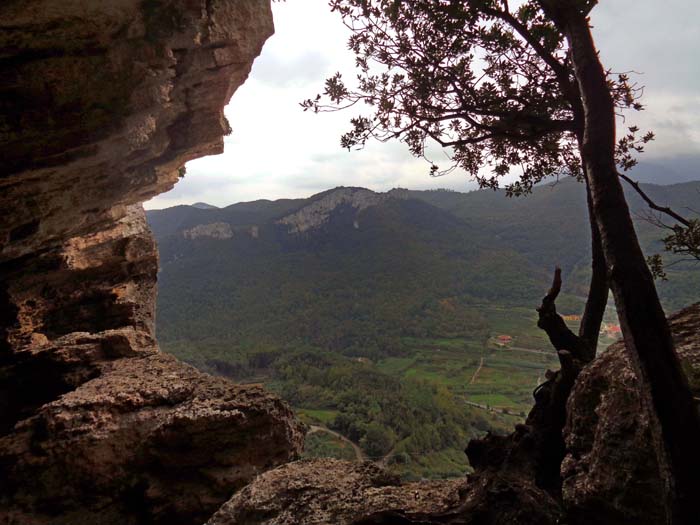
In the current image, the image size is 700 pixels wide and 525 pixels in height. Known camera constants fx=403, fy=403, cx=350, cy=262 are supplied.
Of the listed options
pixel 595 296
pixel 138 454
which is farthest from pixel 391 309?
pixel 138 454

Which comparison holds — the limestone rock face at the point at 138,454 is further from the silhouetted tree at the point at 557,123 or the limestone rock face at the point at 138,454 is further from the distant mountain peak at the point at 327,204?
the distant mountain peak at the point at 327,204

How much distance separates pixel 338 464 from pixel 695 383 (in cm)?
439

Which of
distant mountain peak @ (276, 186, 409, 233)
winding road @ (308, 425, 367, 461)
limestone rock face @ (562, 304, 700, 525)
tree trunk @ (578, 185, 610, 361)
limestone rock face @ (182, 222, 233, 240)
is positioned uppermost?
distant mountain peak @ (276, 186, 409, 233)

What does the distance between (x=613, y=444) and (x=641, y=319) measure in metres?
1.32

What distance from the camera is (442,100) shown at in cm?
845

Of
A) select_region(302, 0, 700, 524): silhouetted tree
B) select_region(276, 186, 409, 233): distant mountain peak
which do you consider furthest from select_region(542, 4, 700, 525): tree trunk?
select_region(276, 186, 409, 233): distant mountain peak

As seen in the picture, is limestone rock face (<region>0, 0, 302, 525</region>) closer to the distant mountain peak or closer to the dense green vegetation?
the dense green vegetation

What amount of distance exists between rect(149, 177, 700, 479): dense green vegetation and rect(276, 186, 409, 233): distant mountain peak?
3.69m

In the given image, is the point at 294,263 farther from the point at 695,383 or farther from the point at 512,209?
the point at 695,383

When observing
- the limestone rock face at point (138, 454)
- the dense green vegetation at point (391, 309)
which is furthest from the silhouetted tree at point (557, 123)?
the dense green vegetation at point (391, 309)

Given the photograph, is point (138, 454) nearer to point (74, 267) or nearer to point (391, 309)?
point (74, 267)

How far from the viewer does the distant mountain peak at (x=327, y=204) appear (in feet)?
557

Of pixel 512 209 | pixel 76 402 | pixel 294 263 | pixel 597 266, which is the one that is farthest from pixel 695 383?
pixel 512 209

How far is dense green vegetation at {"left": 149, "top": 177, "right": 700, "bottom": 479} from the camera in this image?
63.7 m
